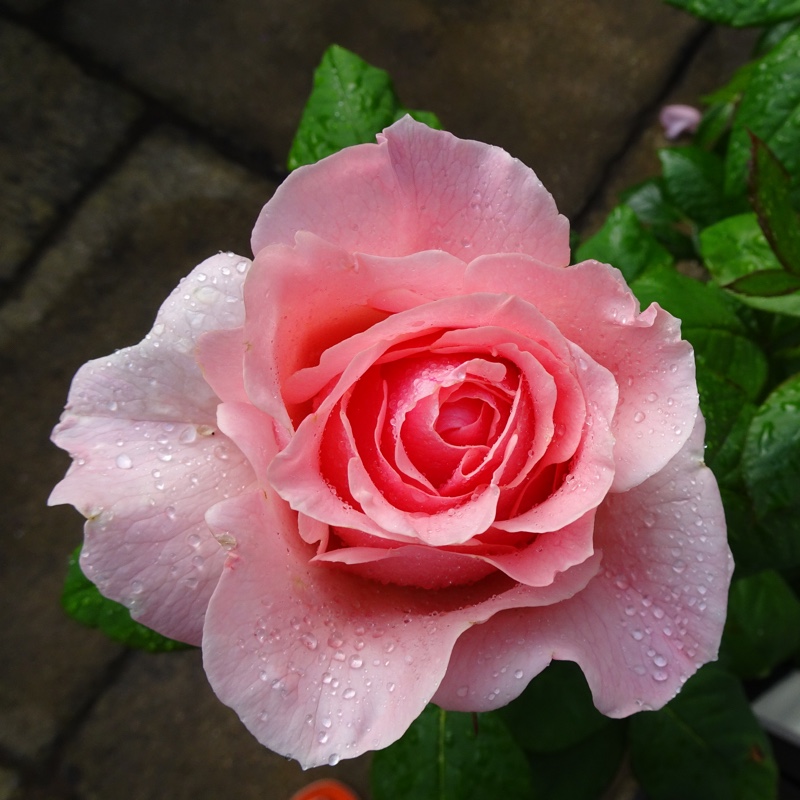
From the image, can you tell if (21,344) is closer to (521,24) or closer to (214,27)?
(214,27)

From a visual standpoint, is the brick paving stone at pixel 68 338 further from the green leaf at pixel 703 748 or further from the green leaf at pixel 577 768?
the green leaf at pixel 703 748

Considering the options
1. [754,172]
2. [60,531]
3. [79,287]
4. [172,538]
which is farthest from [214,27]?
[172,538]

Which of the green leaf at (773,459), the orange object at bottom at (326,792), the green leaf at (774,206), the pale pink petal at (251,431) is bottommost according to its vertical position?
the orange object at bottom at (326,792)

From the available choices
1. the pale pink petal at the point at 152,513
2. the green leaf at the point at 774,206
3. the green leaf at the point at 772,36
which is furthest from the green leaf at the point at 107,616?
the green leaf at the point at 772,36

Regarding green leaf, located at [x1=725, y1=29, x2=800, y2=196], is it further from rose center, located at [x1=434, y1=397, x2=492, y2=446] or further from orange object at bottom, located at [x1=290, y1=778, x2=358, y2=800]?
orange object at bottom, located at [x1=290, y1=778, x2=358, y2=800]

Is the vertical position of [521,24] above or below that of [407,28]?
above

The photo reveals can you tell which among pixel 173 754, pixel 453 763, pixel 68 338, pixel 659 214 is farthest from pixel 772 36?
pixel 173 754

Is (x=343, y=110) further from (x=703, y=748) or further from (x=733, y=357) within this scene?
(x=703, y=748)
